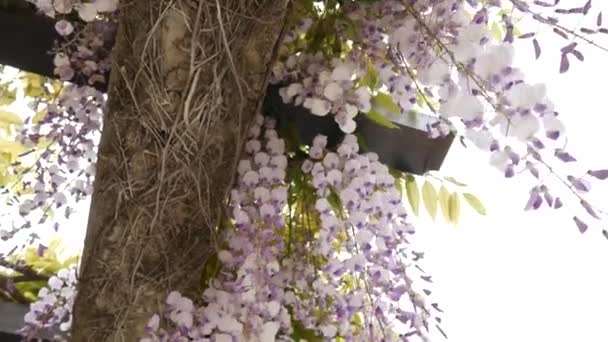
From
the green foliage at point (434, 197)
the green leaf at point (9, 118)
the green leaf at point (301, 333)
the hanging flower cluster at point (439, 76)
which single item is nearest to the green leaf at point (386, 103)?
the hanging flower cluster at point (439, 76)

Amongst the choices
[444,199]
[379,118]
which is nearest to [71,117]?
[379,118]

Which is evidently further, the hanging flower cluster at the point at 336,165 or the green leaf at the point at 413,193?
the green leaf at the point at 413,193

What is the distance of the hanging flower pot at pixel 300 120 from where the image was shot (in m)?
0.85

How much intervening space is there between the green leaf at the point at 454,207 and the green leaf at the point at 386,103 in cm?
16

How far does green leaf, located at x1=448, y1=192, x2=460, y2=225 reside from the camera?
3.24ft

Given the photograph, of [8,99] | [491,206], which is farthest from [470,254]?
[8,99]

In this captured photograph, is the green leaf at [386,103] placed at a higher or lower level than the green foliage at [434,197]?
higher

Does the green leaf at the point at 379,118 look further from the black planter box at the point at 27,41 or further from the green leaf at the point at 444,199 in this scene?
the black planter box at the point at 27,41

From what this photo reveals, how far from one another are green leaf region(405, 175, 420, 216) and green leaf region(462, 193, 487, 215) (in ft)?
0.19

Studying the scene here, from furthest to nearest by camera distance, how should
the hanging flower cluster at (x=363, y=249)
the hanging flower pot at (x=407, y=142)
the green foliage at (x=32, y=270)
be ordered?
1. the green foliage at (x=32, y=270)
2. the hanging flower pot at (x=407, y=142)
3. the hanging flower cluster at (x=363, y=249)

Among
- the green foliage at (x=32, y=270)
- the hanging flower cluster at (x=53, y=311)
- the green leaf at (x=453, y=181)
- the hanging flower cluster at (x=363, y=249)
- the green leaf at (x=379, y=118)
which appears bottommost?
the green foliage at (x=32, y=270)

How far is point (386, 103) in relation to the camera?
89 centimetres

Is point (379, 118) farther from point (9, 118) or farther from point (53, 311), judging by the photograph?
point (9, 118)

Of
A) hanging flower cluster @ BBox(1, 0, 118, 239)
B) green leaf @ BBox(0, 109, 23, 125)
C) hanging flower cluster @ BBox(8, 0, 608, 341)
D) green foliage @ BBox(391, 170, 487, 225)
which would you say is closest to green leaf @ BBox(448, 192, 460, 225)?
green foliage @ BBox(391, 170, 487, 225)
